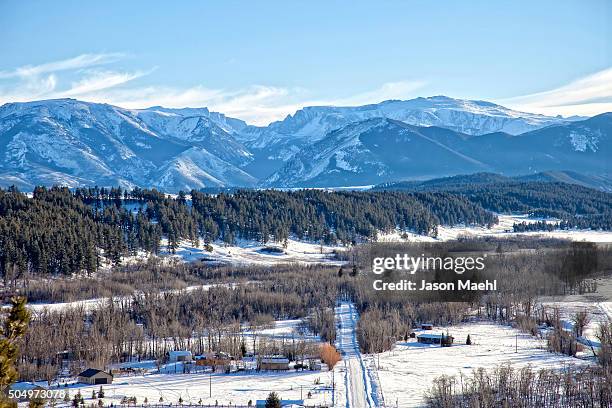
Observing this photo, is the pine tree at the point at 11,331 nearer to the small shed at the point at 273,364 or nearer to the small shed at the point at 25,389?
the small shed at the point at 25,389

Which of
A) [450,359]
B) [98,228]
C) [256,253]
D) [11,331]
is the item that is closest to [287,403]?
[450,359]

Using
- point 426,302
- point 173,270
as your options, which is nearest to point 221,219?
point 173,270

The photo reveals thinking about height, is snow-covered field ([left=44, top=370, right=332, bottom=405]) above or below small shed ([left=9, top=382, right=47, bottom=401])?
A: below

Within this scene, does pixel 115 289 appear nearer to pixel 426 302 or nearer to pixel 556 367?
pixel 426 302

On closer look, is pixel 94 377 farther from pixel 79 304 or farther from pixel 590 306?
pixel 590 306

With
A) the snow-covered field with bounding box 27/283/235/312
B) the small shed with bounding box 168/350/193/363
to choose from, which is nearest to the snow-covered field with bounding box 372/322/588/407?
the small shed with bounding box 168/350/193/363

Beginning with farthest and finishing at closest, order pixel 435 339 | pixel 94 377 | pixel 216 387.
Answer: pixel 435 339, pixel 94 377, pixel 216 387

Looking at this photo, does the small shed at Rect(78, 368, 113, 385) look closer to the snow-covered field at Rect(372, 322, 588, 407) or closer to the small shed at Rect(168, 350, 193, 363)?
the small shed at Rect(168, 350, 193, 363)

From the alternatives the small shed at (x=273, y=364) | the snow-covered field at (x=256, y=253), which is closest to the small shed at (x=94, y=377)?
the small shed at (x=273, y=364)
